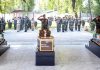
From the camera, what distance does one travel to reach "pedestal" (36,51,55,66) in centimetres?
977

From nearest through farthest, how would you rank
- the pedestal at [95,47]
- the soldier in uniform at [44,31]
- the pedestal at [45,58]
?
the pedestal at [45,58] < the soldier in uniform at [44,31] < the pedestal at [95,47]

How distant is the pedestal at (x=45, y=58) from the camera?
9.77 meters

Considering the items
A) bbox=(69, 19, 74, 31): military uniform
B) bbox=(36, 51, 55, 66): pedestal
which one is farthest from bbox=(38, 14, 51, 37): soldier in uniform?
bbox=(69, 19, 74, 31): military uniform

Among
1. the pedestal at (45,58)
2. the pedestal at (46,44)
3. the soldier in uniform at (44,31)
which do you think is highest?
the soldier in uniform at (44,31)

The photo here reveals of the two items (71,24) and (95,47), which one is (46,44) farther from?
(71,24)

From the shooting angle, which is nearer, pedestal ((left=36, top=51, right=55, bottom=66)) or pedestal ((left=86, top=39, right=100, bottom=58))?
pedestal ((left=36, top=51, right=55, bottom=66))

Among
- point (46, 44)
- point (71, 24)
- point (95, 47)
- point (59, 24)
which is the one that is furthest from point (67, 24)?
point (46, 44)

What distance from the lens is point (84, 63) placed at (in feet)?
33.7

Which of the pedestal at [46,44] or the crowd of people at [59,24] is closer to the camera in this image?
the pedestal at [46,44]

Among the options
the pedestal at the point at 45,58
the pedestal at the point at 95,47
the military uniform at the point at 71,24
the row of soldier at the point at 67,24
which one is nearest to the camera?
the pedestal at the point at 45,58

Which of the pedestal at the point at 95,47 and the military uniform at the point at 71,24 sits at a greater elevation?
the military uniform at the point at 71,24

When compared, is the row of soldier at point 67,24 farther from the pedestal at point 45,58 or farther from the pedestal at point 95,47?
the pedestal at point 45,58

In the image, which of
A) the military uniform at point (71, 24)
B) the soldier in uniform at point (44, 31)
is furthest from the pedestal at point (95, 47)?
the military uniform at point (71, 24)

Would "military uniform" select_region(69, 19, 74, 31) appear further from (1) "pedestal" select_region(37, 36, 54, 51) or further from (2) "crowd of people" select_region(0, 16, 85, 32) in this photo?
(1) "pedestal" select_region(37, 36, 54, 51)
